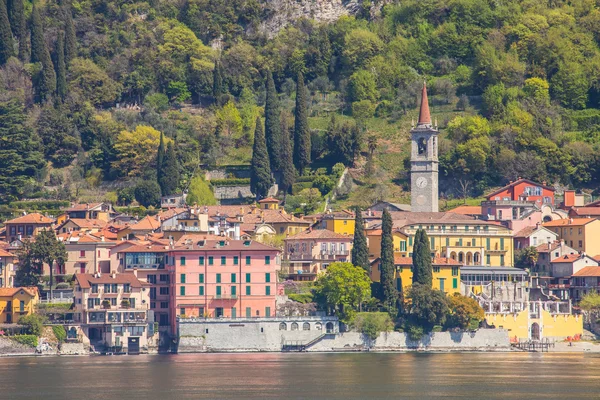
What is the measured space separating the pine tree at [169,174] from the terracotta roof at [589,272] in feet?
119

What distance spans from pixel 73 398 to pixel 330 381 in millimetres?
14732

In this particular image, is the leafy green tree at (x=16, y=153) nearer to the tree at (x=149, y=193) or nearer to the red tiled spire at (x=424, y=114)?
the tree at (x=149, y=193)

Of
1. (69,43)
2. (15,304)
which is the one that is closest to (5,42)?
(69,43)

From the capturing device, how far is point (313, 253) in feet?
458

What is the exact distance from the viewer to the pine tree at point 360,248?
434 feet

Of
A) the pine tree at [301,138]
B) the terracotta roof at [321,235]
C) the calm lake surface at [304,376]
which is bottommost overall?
the calm lake surface at [304,376]

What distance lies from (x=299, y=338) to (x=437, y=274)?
11.8 m

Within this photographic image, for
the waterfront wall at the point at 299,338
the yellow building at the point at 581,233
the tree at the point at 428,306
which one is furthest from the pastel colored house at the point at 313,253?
the yellow building at the point at 581,233

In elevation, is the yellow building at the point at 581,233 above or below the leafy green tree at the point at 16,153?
below

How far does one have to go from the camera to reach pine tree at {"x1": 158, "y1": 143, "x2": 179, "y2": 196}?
15812 centimetres

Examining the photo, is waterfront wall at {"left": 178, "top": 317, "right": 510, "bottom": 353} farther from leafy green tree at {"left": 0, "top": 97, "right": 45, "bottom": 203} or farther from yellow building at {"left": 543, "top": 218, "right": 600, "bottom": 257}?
leafy green tree at {"left": 0, "top": 97, "right": 45, "bottom": 203}

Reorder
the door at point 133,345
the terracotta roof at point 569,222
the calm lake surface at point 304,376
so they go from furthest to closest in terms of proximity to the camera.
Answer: the terracotta roof at point 569,222 < the door at point 133,345 < the calm lake surface at point 304,376

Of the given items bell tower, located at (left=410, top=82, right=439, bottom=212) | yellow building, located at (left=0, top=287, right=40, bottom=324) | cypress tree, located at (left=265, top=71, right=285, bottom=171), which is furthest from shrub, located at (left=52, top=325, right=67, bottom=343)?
bell tower, located at (left=410, top=82, right=439, bottom=212)

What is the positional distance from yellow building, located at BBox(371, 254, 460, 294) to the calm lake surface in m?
8.69
